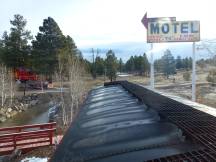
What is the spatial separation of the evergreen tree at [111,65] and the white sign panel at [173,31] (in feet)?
115

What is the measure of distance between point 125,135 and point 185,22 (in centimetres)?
1233

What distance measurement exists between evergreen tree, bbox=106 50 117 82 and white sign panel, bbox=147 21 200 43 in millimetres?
34942

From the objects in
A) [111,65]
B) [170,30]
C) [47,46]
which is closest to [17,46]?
[47,46]

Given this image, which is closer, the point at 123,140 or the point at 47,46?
the point at 123,140

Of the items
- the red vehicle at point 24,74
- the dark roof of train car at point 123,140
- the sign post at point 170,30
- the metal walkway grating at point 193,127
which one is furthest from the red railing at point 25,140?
the red vehicle at point 24,74

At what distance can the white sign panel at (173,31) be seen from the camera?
15.1 m

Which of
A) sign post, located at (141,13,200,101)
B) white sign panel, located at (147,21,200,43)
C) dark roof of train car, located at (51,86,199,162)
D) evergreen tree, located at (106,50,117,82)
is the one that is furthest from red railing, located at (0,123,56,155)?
evergreen tree, located at (106,50,117,82)

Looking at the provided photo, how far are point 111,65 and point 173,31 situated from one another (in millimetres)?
36373

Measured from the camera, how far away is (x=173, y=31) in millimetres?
15289

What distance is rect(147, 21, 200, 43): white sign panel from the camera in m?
15.1

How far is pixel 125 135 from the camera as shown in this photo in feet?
12.5

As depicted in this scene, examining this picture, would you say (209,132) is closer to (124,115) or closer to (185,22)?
(124,115)

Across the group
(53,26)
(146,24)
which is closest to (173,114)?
(146,24)

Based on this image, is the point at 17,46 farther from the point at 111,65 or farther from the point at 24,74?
the point at 111,65
